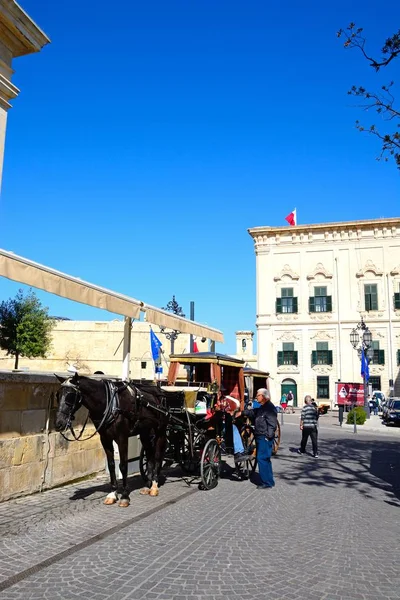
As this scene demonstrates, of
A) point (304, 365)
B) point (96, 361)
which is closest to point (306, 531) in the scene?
point (304, 365)

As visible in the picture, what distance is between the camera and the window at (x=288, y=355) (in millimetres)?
45469

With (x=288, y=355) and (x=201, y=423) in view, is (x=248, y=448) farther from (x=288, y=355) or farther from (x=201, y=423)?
(x=288, y=355)

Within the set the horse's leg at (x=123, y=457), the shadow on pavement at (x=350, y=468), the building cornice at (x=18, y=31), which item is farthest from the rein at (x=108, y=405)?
the building cornice at (x=18, y=31)

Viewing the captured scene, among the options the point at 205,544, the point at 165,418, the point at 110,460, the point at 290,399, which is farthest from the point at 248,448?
the point at 290,399

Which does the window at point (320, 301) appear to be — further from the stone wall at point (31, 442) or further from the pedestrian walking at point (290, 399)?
the stone wall at point (31, 442)

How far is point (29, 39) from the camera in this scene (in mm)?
8422

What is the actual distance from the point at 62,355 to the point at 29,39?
152 ft

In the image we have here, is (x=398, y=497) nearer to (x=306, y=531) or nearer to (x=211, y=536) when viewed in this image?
(x=306, y=531)

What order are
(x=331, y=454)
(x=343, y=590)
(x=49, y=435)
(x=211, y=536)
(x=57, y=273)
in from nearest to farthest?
(x=343, y=590), (x=211, y=536), (x=57, y=273), (x=49, y=435), (x=331, y=454)

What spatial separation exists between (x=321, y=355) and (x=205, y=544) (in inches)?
1604

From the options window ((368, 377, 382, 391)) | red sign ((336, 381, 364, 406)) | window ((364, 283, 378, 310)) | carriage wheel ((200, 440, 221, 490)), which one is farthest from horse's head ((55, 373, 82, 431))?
window ((364, 283, 378, 310))

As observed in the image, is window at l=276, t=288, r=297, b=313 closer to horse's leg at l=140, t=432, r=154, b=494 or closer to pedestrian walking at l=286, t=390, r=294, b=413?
pedestrian walking at l=286, t=390, r=294, b=413

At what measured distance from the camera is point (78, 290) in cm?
783

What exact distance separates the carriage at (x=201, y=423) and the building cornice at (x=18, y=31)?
6.29 m
